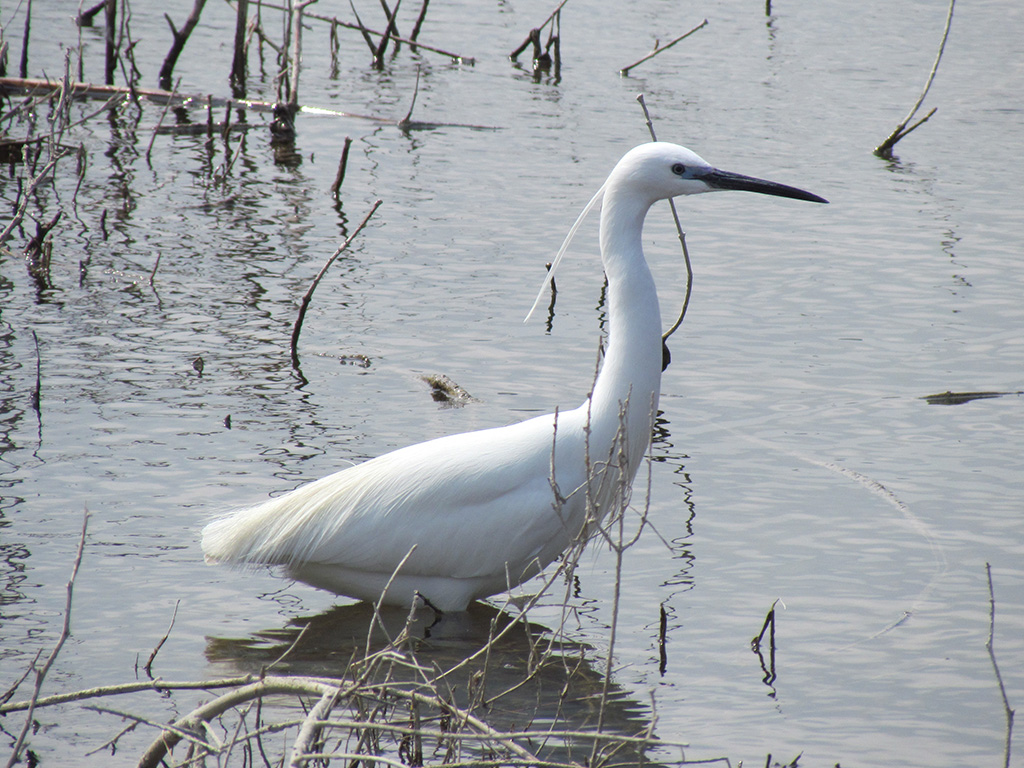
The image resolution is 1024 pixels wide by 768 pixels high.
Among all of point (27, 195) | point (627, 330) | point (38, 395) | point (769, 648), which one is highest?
point (27, 195)

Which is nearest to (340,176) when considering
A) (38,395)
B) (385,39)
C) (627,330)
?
(38,395)

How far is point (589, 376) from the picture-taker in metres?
6.65

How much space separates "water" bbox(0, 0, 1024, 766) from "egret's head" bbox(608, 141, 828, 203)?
1.38m

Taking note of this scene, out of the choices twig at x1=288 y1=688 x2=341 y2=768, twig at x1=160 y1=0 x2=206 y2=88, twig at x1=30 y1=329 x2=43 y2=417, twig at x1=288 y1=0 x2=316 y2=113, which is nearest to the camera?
twig at x1=288 y1=688 x2=341 y2=768

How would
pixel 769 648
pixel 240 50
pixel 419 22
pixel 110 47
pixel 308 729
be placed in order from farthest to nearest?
1. pixel 419 22
2. pixel 240 50
3. pixel 110 47
4. pixel 769 648
5. pixel 308 729

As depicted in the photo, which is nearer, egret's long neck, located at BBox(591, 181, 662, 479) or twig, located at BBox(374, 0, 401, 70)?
egret's long neck, located at BBox(591, 181, 662, 479)

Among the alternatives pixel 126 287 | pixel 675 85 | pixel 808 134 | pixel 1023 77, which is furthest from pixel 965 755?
pixel 1023 77

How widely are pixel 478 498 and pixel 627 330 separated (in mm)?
786

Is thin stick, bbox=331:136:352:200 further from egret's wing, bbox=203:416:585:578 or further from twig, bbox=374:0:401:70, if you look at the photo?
egret's wing, bbox=203:416:585:578

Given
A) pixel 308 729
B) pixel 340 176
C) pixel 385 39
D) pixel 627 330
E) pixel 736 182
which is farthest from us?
pixel 385 39

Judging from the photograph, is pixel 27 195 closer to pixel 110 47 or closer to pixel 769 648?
pixel 769 648

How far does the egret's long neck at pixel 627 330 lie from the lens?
4594 mm

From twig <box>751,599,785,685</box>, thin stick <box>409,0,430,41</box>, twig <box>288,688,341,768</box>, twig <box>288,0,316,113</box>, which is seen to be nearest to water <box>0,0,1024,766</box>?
twig <box>751,599,785,685</box>

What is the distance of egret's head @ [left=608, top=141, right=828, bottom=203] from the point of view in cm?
466
